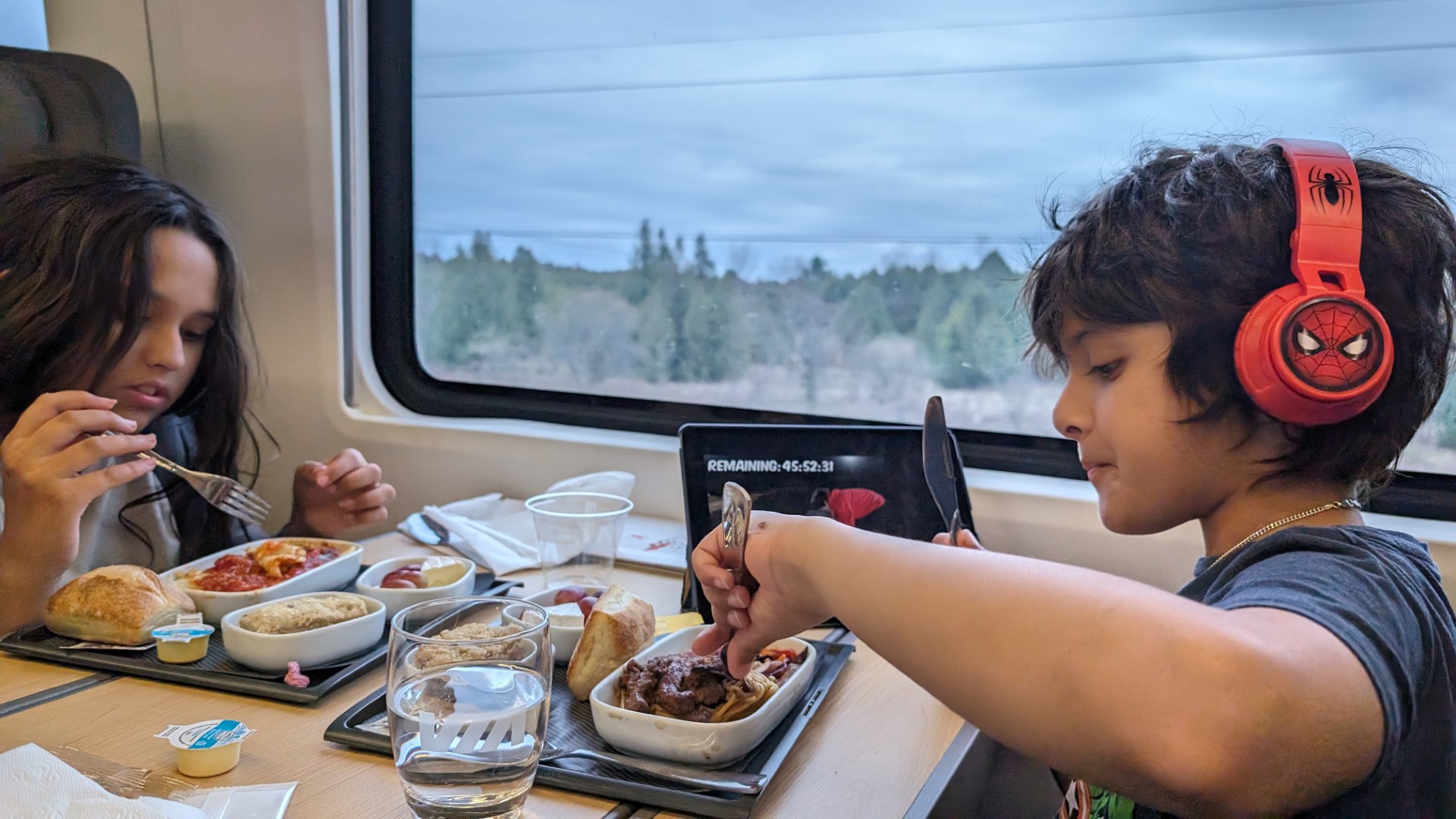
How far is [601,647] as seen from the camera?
3.32ft

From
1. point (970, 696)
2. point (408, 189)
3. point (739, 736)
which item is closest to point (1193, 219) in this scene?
point (970, 696)

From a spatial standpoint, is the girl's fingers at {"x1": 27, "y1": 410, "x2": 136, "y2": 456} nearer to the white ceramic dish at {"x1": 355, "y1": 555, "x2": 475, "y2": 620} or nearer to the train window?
the white ceramic dish at {"x1": 355, "y1": 555, "x2": 475, "y2": 620}

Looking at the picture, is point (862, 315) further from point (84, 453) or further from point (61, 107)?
point (61, 107)

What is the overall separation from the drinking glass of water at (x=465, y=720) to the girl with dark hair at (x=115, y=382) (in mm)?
723

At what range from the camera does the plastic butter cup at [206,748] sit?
840mm

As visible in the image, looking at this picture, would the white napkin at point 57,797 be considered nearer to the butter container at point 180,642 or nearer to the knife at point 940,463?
the butter container at point 180,642

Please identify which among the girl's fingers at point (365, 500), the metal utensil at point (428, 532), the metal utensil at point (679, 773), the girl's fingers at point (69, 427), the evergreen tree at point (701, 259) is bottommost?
the metal utensil at point (428, 532)

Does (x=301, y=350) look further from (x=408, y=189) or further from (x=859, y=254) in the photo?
(x=859, y=254)

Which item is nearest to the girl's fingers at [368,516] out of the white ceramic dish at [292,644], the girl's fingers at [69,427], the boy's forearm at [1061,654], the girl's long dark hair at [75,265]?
the girl's long dark hair at [75,265]

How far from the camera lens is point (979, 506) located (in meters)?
1.68

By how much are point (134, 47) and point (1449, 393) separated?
9.56 feet

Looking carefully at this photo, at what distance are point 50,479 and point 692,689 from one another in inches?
34.8

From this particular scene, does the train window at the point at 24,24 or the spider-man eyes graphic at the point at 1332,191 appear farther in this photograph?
the train window at the point at 24,24

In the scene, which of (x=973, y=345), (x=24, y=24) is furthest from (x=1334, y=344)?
(x=24, y=24)
